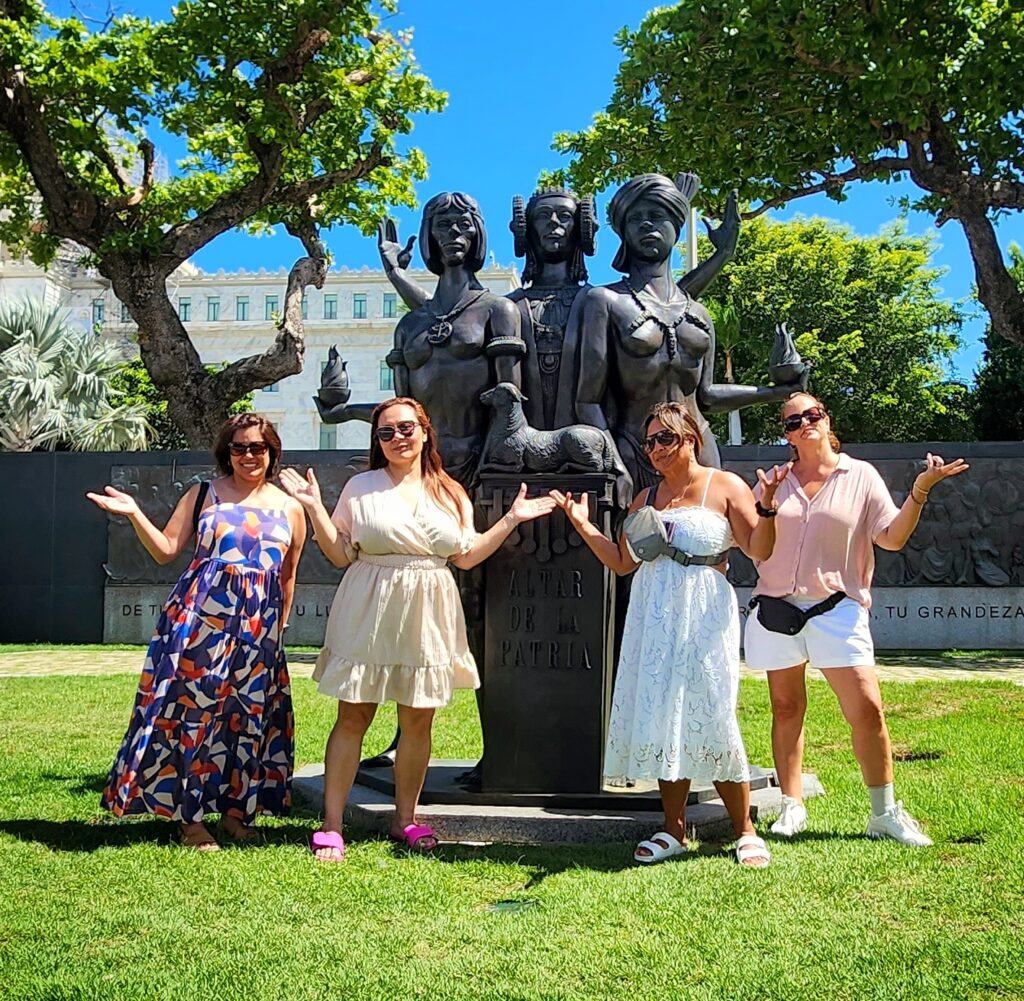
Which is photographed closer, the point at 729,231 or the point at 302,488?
the point at 302,488

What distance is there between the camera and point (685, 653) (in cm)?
432

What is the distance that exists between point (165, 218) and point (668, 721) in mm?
15409

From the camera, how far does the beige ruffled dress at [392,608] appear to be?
14.7 feet

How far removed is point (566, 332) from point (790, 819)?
2.51 meters

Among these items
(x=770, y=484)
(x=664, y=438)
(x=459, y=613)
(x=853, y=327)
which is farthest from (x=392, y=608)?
(x=853, y=327)

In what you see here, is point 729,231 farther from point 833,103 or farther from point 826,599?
point 833,103

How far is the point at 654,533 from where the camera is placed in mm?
4359

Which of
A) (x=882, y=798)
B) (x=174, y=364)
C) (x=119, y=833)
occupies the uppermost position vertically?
(x=174, y=364)

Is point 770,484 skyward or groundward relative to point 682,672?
skyward

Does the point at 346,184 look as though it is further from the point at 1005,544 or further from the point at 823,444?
the point at 823,444

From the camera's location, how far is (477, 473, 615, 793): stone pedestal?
515cm

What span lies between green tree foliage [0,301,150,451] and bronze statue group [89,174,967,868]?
16431mm

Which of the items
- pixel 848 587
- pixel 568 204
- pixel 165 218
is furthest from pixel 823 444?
pixel 165 218

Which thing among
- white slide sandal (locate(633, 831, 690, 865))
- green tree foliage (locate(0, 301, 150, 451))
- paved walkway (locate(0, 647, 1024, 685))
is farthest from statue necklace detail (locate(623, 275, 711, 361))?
green tree foliage (locate(0, 301, 150, 451))
